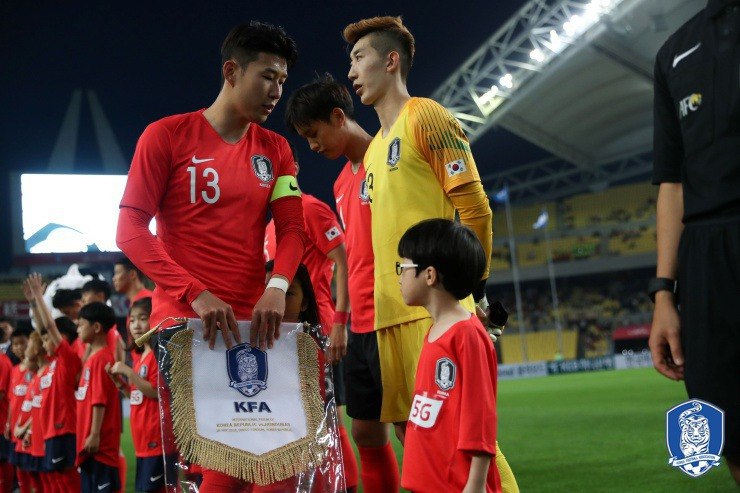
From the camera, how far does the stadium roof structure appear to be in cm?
2112

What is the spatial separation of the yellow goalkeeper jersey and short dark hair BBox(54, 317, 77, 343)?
4.90 meters

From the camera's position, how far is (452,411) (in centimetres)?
246

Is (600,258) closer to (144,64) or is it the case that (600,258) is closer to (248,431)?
(144,64)

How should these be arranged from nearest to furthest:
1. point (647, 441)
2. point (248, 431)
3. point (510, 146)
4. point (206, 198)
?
A: point (248, 431), point (206, 198), point (647, 441), point (510, 146)

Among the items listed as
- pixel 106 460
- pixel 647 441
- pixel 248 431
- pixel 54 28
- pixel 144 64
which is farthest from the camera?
pixel 144 64

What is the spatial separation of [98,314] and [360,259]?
296 cm

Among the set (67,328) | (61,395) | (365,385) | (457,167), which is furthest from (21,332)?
(457,167)

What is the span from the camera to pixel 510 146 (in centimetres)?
3506

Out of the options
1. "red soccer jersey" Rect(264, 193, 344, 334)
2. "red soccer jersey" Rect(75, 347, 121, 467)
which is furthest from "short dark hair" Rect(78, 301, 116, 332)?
"red soccer jersey" Rect(264, 193, 344, 334)

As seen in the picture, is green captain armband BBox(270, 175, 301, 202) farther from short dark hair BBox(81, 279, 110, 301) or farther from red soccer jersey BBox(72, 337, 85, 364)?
red soccer jersey BBox(72, 337, 85, 364)

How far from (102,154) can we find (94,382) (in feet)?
96.0

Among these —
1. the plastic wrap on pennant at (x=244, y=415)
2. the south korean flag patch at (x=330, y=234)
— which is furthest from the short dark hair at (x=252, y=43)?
the south korean flag patch at (x=330, y=234)

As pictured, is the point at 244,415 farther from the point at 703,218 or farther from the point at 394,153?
the point at 703,218

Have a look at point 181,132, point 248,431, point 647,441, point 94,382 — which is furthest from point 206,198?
point 647,441
